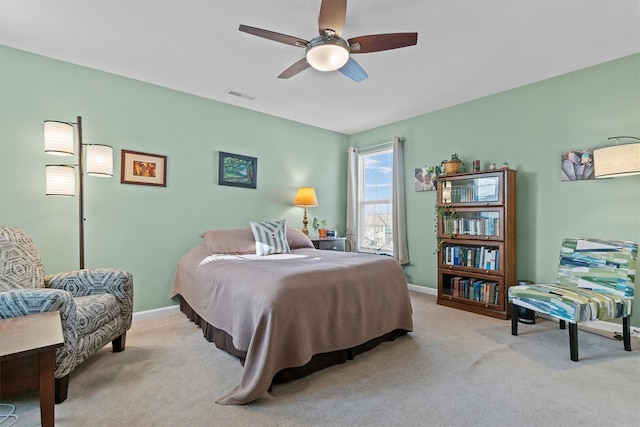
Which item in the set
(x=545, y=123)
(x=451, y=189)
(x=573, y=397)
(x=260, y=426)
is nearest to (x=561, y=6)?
(x=545, y=123)

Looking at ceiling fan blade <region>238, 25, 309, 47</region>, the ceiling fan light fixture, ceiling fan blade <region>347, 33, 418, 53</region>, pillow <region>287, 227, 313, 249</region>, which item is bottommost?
pillow <region>287, 227, 313, 249</region>

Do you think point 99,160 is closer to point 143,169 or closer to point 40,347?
point 143,169

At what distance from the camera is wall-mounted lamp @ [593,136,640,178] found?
2482 mm

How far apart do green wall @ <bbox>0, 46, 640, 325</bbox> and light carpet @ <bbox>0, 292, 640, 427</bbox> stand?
104cm

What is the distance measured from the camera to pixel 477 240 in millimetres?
3496

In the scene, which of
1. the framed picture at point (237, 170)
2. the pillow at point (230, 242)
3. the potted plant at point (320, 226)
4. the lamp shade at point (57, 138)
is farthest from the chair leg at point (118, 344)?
the potted plant at point (320, 226)

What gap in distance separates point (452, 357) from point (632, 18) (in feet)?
A: 9.29

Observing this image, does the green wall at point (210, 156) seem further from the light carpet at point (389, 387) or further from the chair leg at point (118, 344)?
the light carpet at point (389, 387)

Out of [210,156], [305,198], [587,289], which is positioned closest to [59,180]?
[210,156]

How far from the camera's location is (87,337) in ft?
6.16

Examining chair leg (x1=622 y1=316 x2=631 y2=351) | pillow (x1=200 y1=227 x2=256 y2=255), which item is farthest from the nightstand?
chair leg (x1=622 y1=316 x2=631 y2=351)

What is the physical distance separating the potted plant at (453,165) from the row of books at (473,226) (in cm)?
61

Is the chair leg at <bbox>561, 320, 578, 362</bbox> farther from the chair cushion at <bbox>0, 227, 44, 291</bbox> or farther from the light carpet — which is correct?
the chair cushion at <bbox>0, 227, 44, 291</bbox>

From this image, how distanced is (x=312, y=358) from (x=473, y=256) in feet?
7.86
